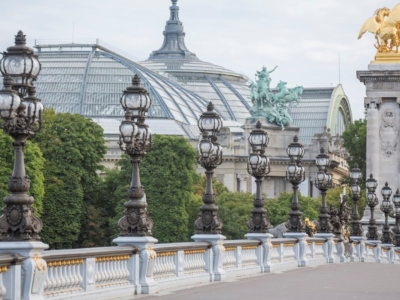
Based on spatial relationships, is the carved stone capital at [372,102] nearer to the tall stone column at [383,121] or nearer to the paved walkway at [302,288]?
the tall stone column at [383,121]

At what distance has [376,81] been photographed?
263 feet

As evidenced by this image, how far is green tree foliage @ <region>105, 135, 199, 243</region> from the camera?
91.5 metres

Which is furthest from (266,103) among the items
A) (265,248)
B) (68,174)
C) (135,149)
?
(135,149)

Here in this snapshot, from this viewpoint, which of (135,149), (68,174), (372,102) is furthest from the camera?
(68,174)

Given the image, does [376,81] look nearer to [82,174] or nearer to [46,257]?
[82,174]

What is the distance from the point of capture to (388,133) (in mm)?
80562

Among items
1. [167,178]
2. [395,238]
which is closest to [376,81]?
[395,238]

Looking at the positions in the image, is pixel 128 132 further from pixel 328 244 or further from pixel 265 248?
pixel 328 244

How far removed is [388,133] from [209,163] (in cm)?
4696

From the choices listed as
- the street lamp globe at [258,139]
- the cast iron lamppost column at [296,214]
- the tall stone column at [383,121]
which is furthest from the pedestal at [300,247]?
the tall stone column at [383,121]

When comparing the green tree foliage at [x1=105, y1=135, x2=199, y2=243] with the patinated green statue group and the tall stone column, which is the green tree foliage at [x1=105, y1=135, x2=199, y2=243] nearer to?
the tall stone column

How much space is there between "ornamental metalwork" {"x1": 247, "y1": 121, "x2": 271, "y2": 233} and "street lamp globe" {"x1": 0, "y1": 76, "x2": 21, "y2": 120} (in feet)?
60.9

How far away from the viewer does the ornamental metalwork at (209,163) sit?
111ft

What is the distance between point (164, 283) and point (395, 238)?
44.5m
